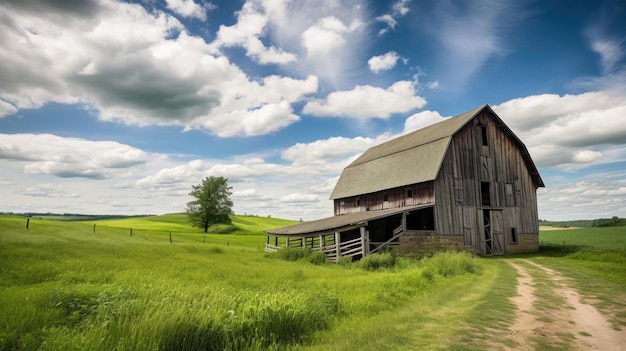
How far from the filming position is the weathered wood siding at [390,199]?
26.2m

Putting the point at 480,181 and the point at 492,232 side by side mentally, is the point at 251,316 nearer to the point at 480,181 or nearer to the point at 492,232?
the point at 480,181

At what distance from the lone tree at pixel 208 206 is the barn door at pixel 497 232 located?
1811 inches

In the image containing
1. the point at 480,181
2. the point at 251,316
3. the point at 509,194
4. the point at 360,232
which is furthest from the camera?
the point at 360,232

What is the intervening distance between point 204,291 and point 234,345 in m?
2.81

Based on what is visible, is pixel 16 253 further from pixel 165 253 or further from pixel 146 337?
pixel 146 337

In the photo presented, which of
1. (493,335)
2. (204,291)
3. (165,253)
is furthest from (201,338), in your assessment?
(165,253)

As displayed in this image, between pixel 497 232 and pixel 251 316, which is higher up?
pixel 497 232

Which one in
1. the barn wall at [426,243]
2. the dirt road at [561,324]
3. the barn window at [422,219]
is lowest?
the dirt road at [561,324]

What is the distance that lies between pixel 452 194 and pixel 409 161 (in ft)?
13.8

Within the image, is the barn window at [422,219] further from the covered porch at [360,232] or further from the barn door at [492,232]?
the barn door at [492,232]

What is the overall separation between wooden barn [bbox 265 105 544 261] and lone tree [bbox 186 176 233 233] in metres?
32.3

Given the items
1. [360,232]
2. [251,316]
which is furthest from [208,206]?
[251,316]

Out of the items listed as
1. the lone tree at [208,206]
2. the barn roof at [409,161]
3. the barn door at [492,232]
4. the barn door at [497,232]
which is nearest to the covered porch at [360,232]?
the barn roof at [409,161]

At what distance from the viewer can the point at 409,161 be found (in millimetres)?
28422
